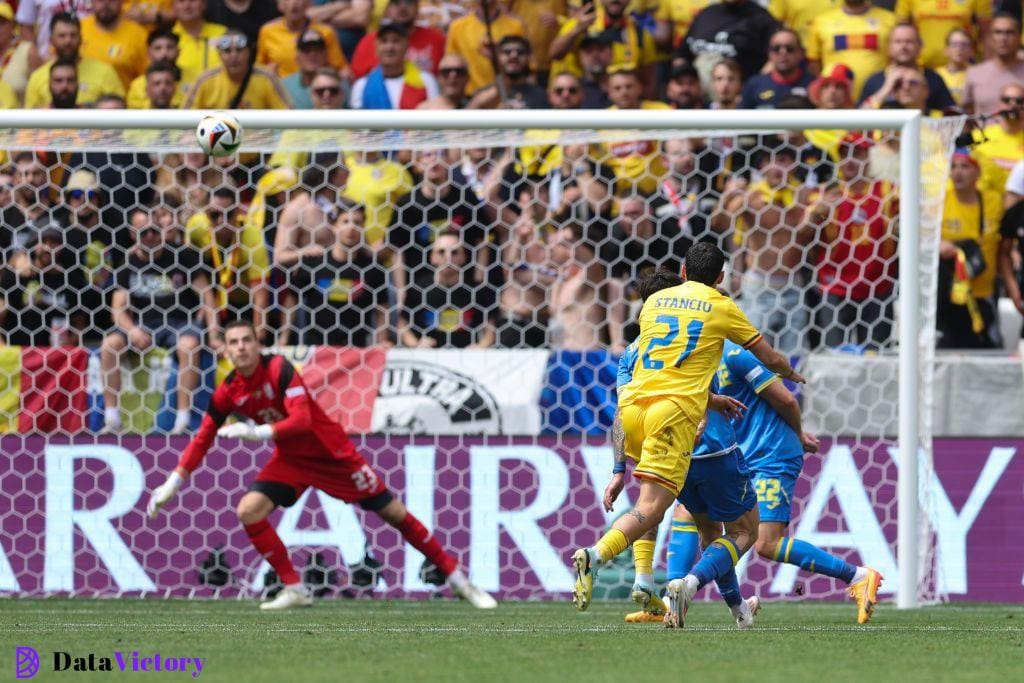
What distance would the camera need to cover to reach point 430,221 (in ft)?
36.7

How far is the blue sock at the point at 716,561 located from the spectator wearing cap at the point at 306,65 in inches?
266

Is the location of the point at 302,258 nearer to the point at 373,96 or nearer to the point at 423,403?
the point at 423,403

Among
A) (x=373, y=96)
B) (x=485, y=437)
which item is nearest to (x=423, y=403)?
(x=485, y=437)

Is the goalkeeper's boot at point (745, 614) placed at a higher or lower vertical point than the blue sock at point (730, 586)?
lower

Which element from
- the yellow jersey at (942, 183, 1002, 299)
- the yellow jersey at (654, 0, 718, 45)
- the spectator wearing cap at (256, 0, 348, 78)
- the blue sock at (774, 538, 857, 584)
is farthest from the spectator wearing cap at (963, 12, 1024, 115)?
the blue sock at (774, 538, 857, 584)

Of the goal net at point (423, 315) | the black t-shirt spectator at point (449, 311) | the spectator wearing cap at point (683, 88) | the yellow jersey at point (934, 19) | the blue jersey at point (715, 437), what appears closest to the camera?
the blue jersey at point (715, 437)

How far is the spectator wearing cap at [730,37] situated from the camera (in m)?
→ 13.0

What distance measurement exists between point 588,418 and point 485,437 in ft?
2.31

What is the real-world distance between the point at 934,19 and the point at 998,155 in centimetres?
164

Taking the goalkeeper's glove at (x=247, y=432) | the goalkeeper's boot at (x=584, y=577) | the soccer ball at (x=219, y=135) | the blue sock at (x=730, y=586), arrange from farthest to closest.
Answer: the soccer ball at (x=219, y=135) < the goalkeeper's glove at (x=247, y=432) < the blue sock at (x=730, y=586) < the goalkeeper's boot at (x=584, y=577)

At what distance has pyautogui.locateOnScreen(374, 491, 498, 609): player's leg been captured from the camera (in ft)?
31.8

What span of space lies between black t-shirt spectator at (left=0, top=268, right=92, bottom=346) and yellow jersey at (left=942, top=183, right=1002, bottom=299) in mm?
6049

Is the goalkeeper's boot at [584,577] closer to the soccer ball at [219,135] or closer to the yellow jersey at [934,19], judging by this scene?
the soccer ball at [219,135]
